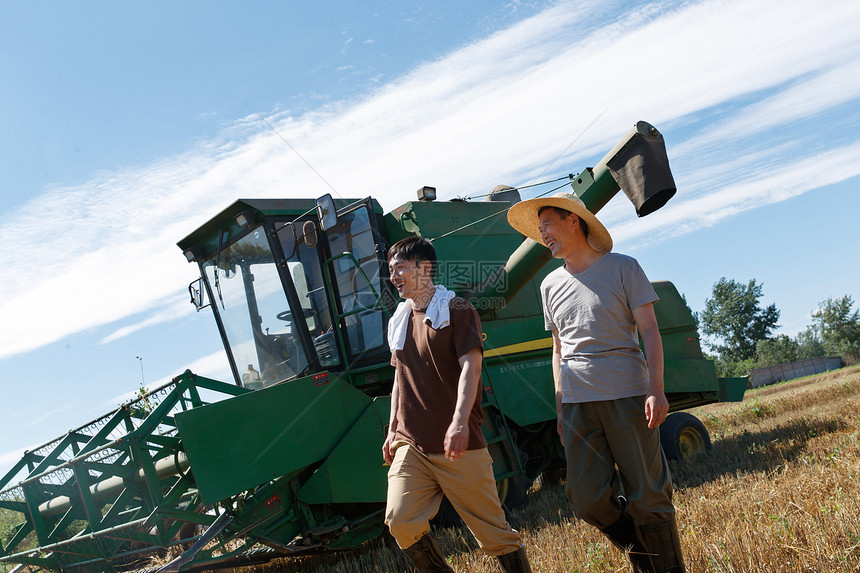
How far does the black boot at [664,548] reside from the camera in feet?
9.26

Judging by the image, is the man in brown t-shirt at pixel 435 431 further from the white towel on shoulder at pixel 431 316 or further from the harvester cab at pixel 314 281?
the harvester cab at pixel 314 281

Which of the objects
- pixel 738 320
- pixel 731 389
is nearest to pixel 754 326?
pixel 738 320

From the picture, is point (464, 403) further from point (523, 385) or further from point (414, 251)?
point (523, 385)

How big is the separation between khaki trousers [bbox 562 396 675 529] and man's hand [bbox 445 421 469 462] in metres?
0.56

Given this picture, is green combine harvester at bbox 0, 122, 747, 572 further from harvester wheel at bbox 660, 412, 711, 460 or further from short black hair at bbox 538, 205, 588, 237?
short black hair at bbox 538, 205, 588, 237

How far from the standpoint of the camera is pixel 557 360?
3.22m

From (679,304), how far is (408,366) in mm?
6177

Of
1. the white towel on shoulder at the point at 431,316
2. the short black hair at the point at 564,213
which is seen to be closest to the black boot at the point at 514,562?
the white towel on shoulder at the point at 431,316

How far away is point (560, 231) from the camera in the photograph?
3.13 metres

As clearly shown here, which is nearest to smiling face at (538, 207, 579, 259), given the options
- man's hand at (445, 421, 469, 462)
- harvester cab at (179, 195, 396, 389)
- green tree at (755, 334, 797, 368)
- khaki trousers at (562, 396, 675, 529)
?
khaki trousers at (562, 396, 675, 529)

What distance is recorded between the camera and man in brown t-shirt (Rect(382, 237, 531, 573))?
9.48 ft

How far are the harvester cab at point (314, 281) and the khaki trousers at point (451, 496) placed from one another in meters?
3.10

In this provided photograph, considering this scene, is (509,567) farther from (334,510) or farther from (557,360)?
(334,510)

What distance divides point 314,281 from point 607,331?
12.0ft
